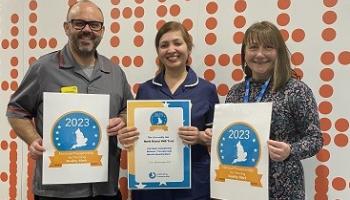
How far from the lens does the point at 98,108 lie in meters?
1.62

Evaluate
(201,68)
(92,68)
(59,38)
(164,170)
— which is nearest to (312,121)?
(164,170)

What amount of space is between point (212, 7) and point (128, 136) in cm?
83

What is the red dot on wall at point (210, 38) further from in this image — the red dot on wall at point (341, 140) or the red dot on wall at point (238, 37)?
the red dot on wall at point (341, 140)

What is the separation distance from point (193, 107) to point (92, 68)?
1.55 ft

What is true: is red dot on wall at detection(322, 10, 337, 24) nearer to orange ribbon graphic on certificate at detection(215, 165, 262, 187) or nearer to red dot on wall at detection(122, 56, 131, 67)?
orange ribbon graphic on certificate at detection(215, 165, 262, 187)

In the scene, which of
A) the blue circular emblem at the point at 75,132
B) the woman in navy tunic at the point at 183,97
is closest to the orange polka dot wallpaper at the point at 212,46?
the woman in navy tunic at the point at 183,97

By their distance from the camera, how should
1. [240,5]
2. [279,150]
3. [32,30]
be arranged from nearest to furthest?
[279,150], [240,5], [32,30]

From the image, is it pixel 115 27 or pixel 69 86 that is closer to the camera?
pixel 69 86

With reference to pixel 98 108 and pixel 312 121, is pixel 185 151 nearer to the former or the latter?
pixel 98 108

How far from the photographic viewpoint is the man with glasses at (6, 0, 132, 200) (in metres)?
1.63

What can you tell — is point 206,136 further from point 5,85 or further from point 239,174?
point 5,85

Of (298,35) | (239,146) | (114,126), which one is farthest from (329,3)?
(114,126)

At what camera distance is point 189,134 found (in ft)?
5.15

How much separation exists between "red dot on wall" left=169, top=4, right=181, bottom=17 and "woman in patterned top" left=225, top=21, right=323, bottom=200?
65 cm
